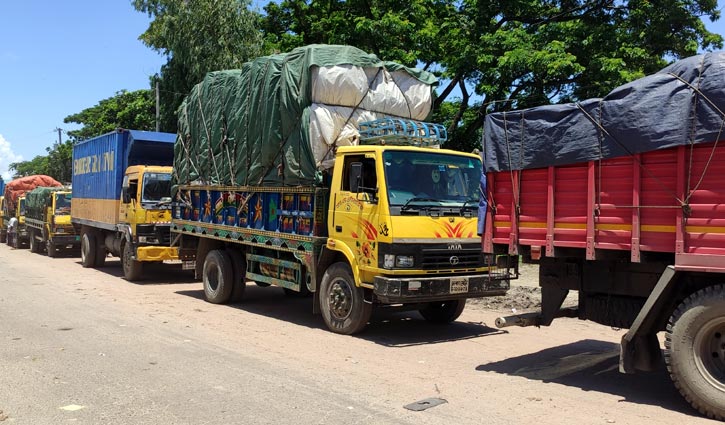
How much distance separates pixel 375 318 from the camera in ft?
34.2

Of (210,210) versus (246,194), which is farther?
(210,210)

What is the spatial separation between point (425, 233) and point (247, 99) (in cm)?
486

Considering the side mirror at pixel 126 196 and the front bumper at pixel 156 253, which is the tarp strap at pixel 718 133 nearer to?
the front bumper at pixel 156 253

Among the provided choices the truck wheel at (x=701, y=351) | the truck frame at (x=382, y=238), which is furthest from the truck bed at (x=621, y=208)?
the truck frame at (x=382, y=238)

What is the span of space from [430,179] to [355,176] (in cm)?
107

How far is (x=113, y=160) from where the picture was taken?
17.1 m

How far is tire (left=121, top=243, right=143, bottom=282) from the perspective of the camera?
50.7ft

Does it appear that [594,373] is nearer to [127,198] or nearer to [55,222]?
[127,198]

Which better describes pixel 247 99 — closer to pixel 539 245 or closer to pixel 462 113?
pixel 539 245

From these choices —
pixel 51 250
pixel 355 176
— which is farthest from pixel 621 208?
pixel 51 250

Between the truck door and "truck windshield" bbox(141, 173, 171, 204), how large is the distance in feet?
25.9

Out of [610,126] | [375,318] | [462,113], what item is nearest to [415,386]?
[610,126]

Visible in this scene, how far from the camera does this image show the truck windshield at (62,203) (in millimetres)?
23422

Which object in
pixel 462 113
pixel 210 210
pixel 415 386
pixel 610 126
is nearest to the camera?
pixel 610 126
